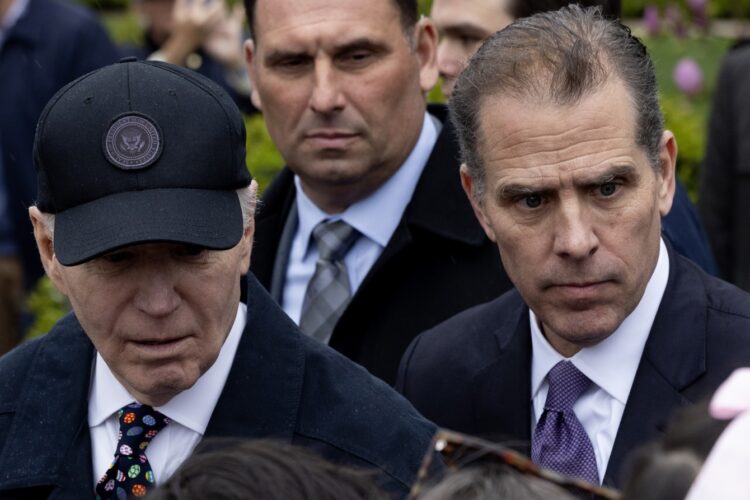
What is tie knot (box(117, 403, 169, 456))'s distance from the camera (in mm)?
2984

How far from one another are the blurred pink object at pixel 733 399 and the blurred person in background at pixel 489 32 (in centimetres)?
208

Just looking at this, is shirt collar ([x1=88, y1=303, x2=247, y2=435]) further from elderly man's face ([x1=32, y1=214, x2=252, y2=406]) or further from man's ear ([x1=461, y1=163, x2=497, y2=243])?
man's ear ([x1=461, y1=163, x2=497, y2=243])

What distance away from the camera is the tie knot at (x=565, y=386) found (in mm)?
3254

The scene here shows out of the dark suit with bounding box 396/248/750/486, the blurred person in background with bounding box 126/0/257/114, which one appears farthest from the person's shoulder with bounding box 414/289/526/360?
the blurred person in background with bounding box 126/0/257/114

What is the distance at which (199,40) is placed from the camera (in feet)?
25.3

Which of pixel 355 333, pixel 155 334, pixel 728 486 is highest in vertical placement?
pixel 728 486

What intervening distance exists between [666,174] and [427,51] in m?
1.45

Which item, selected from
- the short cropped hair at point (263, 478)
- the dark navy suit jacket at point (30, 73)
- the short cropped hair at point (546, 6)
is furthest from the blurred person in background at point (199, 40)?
the short cropped hair at point (263, 478)

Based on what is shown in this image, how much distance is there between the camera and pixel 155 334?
2961 mm

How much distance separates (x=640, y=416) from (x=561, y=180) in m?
0.51

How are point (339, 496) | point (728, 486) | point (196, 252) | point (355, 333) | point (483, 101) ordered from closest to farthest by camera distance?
1. point (728, 486)
2. point (339, 496)
3. point (196, 252)
4. point (483, 101)
5. point (355, 333)

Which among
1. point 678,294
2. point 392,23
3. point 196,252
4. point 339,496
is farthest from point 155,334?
point 392,23

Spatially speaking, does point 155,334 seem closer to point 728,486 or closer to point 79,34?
point 728,486

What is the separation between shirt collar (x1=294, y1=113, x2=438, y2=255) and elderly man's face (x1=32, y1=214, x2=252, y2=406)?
1357 mm
